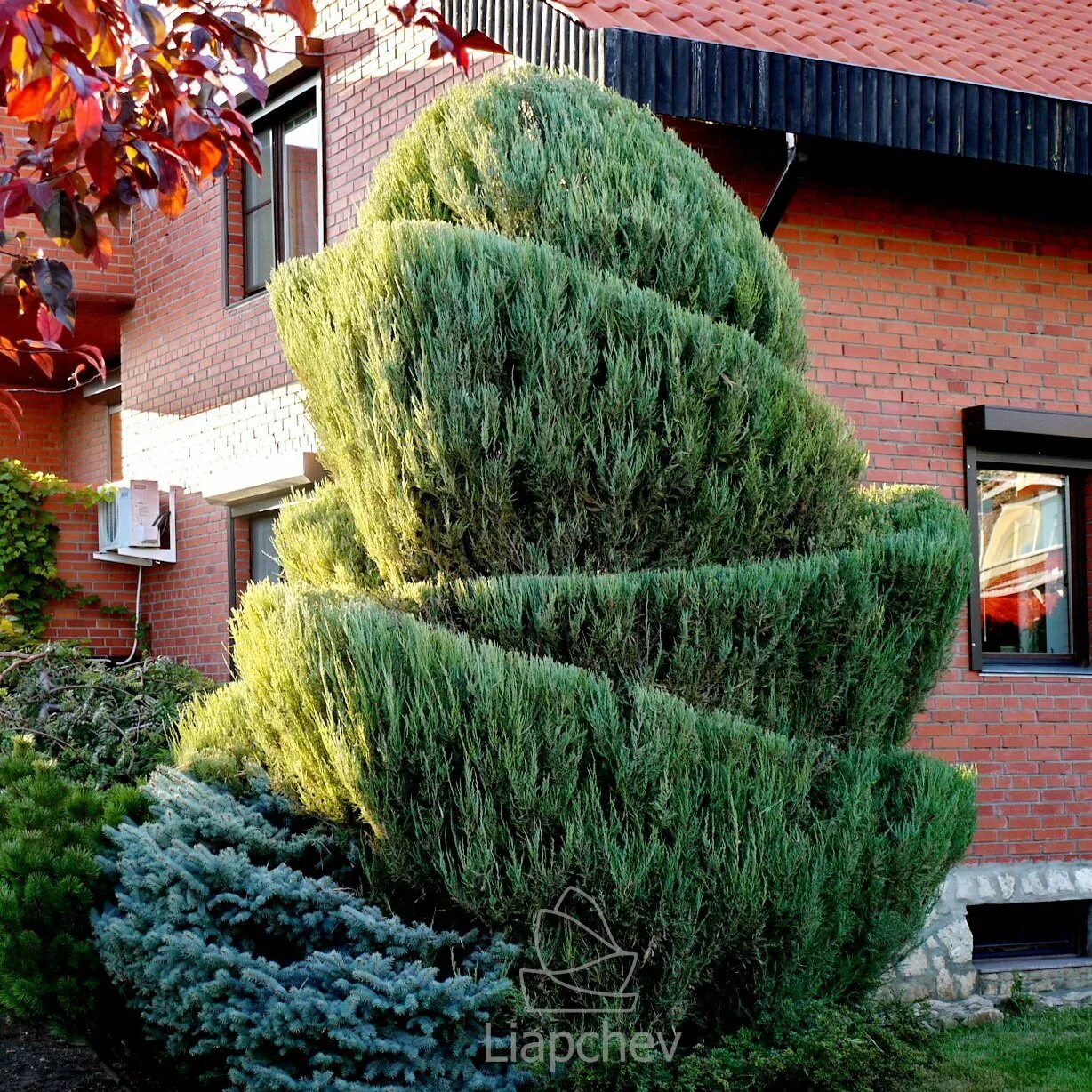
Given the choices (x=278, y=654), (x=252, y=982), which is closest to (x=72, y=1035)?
(x=252, y=982)

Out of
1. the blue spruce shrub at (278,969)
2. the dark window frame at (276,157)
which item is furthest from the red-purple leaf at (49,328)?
the dark window frame at (276,157)

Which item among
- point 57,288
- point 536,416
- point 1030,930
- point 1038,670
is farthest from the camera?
point 1038,670

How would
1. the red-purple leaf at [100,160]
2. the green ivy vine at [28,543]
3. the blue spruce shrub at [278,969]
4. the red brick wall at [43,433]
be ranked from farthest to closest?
the red brick wall at [43,433] < the green ivy vine at [28,543] < the blue spruce shrub at [278,969] < the red-purple leaf at [100,160]

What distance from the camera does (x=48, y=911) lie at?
4875 millimetres

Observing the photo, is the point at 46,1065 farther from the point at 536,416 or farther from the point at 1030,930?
the point at 1030,930

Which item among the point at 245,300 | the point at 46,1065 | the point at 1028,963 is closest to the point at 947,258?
the point at 1028,963

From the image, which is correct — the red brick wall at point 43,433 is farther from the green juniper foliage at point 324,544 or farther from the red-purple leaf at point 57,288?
the red-purple leaf at point 57,288

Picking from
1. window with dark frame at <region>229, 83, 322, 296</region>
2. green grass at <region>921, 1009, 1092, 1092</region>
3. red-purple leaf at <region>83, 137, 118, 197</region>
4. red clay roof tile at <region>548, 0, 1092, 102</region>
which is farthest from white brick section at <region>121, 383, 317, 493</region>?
red-purple leaf at <region>83, 137, 118, 197</region>

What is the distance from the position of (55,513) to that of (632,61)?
21.8 ft

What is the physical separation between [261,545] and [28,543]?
210 cm

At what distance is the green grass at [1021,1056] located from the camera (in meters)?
5.50

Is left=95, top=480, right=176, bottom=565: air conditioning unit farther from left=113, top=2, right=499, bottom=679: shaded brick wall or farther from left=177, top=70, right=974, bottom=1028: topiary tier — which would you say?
left=177, top=70, right=974, bottom=1028: topiary tier

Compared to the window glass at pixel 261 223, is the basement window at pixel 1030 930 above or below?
below

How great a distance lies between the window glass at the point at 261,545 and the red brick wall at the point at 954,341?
428 cm
